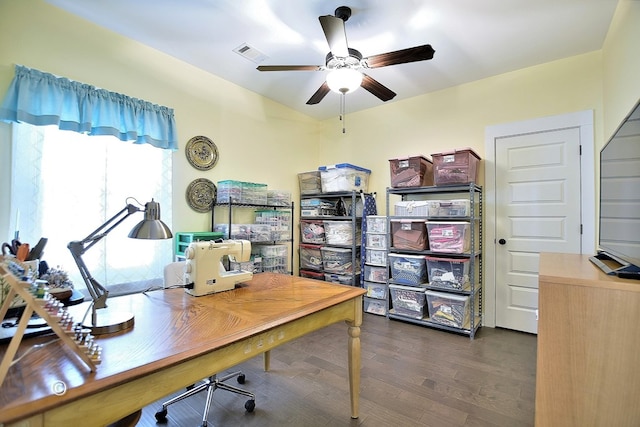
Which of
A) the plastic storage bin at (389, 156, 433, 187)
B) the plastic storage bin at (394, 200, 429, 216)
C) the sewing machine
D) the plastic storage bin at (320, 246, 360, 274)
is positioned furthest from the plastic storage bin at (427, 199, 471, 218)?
the sewing machine

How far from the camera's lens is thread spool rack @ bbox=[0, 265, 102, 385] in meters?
0.73

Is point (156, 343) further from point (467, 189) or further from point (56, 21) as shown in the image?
point (467, 189)

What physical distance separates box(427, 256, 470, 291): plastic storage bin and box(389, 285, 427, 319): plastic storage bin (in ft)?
0.68

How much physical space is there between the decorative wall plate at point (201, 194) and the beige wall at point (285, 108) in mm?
75

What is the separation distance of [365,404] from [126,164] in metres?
2.70

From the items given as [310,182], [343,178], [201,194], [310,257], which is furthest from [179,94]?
[310,257]

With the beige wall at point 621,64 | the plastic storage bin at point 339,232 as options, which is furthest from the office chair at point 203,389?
the beige wall at point 621,64

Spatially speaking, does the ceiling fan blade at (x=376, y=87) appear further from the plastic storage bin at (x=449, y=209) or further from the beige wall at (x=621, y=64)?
the beige wall at (x=621, y=64)

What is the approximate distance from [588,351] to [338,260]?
116 inches

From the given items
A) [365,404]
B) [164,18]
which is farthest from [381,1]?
[365,404]

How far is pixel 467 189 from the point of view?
3195 millimetres

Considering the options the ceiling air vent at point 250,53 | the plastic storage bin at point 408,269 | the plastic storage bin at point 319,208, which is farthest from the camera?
the plastic storage bin at point 319,208

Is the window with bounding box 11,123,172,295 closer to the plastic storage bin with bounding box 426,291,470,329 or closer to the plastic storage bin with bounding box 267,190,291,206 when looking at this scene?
the plastic storage bin with bounding box 267,190,291,206

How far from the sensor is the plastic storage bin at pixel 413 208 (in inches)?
130
